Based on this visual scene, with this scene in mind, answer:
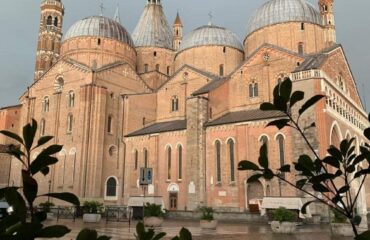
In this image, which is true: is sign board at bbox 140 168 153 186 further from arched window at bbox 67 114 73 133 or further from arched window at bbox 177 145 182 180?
arched window at bbox 67 114 73 133

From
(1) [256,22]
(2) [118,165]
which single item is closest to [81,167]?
(2) [118,165]

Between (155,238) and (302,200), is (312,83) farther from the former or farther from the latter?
(155,238)

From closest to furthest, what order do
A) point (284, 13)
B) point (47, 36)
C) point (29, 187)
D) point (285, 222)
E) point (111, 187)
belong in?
point (29, 187) < point (285, 222) < point (111, 187) < point (284, 13) < point (47, 36)

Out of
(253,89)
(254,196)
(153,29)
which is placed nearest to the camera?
(254,196)

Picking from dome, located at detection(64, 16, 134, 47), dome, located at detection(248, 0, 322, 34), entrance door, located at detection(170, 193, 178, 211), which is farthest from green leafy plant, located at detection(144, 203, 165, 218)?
dome, located at detection(64, 16, 134, 47)

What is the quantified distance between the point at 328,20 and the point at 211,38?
11770 millimetres

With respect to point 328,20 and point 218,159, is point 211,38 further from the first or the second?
point 218,159

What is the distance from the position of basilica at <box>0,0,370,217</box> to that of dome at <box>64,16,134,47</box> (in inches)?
6.0

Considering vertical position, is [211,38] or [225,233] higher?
[211,38]

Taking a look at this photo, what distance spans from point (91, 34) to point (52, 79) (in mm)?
6283

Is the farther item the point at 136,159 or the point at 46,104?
the point at 46,104

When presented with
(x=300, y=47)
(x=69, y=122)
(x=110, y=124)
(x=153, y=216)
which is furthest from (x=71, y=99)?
(x=300, y=47)

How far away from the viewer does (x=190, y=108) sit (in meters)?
32.3

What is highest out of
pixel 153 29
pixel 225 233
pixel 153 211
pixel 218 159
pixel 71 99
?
pixel 153 29
